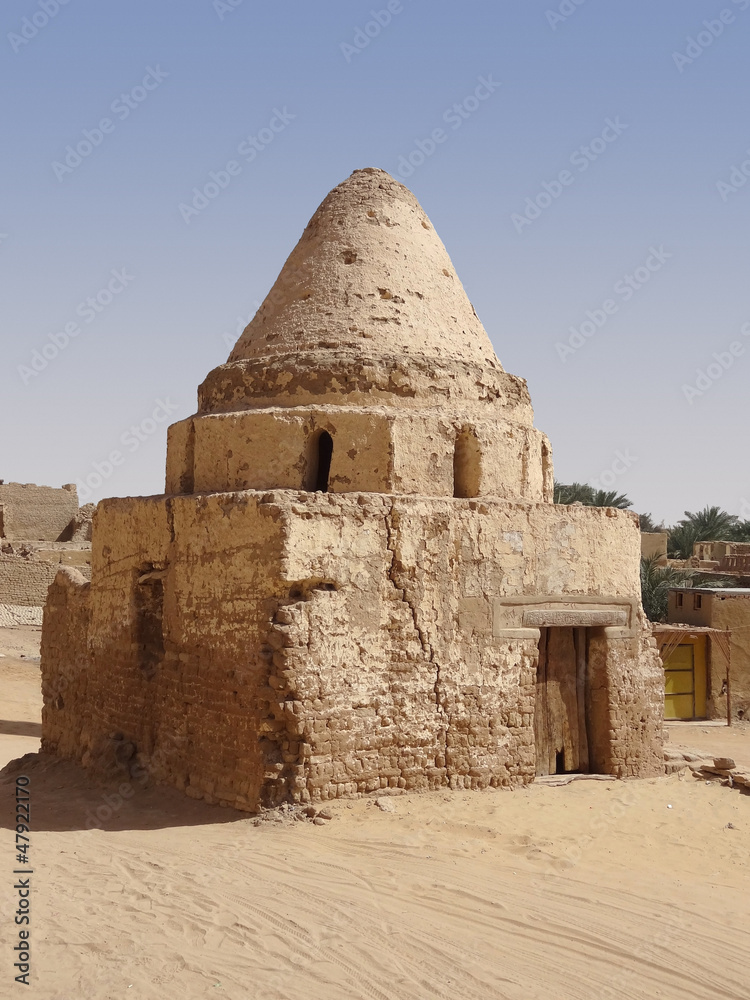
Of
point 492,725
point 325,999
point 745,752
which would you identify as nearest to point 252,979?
point 325,999

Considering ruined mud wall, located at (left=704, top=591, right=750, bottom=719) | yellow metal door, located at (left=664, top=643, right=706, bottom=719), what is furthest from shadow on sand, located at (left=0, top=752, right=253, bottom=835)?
ruined mud wall, located at (left=704, top=591, right=750, bottom=719)

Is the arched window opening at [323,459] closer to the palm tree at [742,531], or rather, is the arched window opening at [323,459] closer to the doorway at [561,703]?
the doorway at [561,703]

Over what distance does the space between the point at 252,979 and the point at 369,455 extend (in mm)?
4240

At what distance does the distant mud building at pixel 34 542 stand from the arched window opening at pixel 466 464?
1890cm

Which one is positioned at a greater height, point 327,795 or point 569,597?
point 569,597

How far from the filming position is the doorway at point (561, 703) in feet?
27.2

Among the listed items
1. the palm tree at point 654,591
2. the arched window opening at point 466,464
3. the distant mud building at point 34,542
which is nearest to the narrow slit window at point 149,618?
the arched window opening at point 466,464

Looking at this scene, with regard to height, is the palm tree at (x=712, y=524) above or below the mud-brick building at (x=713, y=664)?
above

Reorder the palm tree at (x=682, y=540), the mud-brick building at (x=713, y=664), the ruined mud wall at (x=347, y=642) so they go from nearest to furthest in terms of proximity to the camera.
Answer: the ruined mud wall at (x=347, y=642) → the mud-brick building at (x=713, y=664) → the palm tree at (x=682, y=540)

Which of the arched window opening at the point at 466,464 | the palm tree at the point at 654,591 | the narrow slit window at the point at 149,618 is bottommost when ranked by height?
the narrow slit window at the point at 149,618

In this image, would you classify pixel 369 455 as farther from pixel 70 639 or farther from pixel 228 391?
pixel 70 639

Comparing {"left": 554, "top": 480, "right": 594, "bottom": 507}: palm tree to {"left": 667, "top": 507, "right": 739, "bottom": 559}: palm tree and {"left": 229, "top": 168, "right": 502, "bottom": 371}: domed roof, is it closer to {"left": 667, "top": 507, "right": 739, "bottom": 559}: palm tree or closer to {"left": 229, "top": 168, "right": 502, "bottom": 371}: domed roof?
{"left": 667, "top": 507, "right": 739, "bottom": 559}: palm tree

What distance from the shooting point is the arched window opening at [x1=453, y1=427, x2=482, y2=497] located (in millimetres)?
8219

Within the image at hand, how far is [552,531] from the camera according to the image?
8.20m
